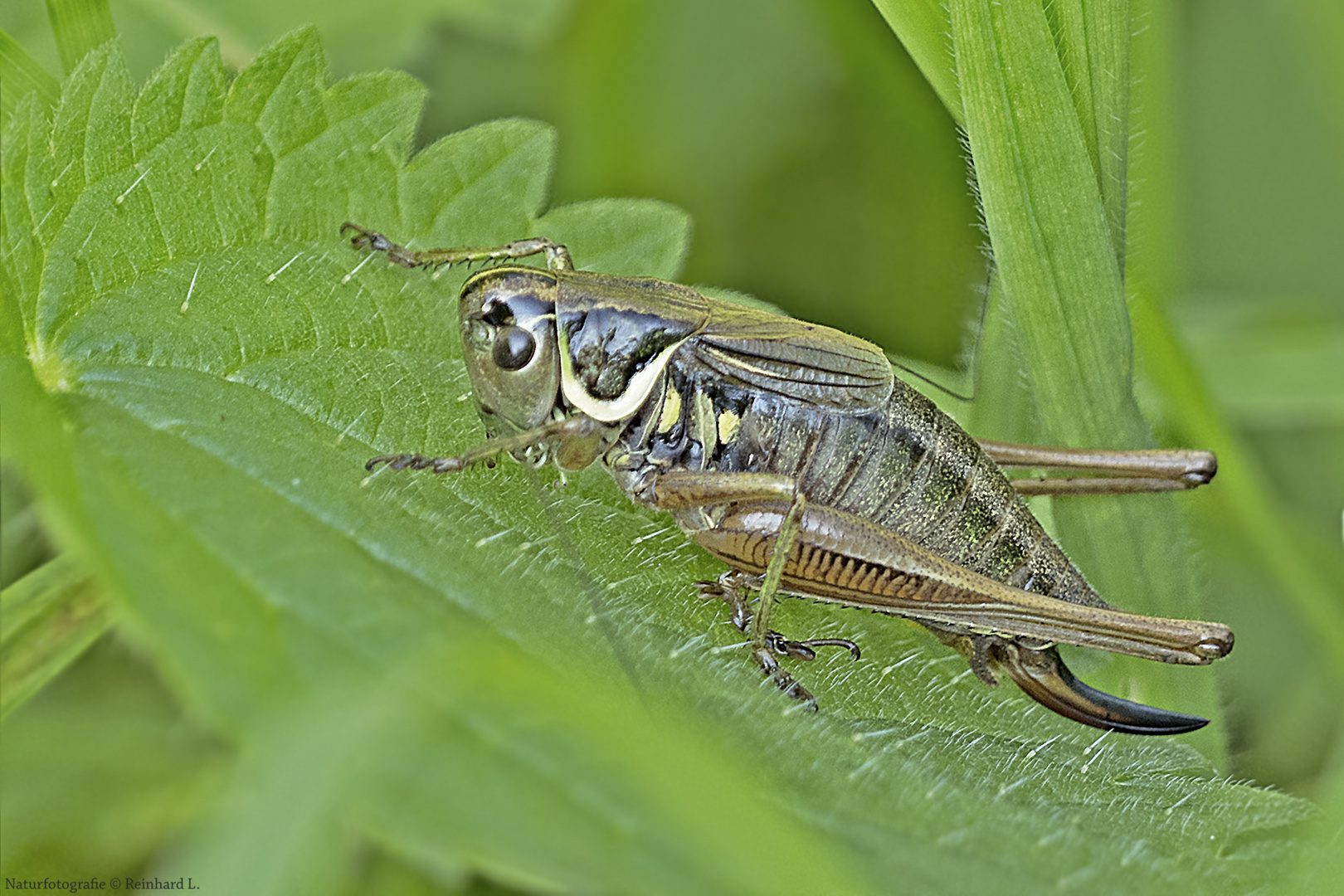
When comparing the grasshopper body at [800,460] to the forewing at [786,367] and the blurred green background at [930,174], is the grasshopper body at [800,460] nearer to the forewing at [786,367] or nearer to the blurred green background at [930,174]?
the forewing at [786,367]

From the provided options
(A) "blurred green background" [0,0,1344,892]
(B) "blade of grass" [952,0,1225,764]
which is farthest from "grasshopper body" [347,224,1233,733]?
(A) "blurred green background" [0,0,1344,892]

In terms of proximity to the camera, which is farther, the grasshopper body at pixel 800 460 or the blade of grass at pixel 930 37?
the blade of grass at pixel 930 37

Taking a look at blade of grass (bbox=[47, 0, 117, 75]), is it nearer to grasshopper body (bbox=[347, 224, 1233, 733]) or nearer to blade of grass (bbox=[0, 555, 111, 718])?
grasshopper body (bbox=[347, 224, 1233, 733])

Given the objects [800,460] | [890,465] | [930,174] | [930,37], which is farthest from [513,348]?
[930,174]

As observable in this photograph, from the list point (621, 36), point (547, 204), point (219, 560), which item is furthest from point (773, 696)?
point (621, 36)

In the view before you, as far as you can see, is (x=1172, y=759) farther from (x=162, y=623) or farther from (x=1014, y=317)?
(x=162, y=623)

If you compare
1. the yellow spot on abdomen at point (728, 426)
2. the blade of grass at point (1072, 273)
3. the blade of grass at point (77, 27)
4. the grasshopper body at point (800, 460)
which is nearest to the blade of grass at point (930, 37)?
the blade of grass at point (1072, 273)
